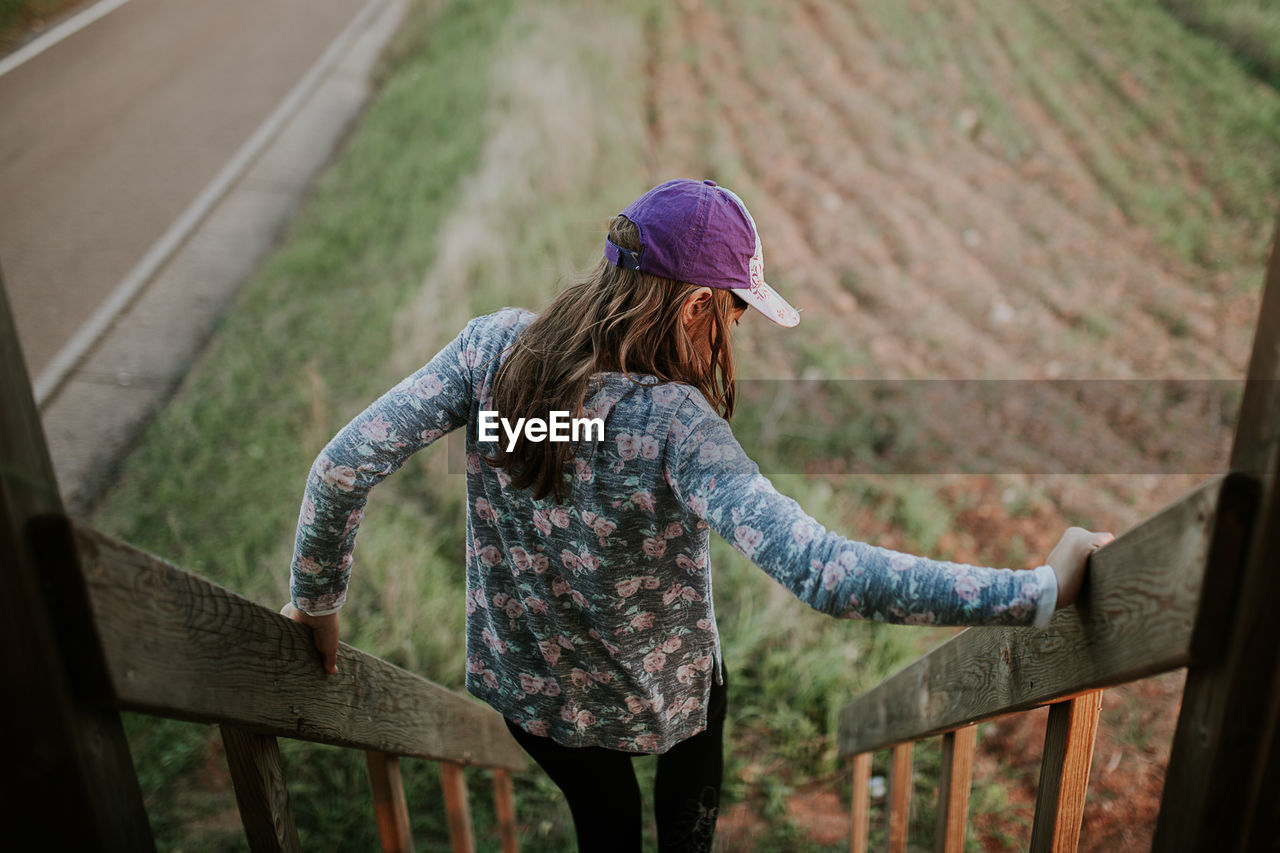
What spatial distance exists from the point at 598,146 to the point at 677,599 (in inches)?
262

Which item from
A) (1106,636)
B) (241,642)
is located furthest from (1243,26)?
(241,642)

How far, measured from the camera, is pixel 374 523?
13.8 feet

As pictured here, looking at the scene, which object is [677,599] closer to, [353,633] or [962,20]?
[353,633]

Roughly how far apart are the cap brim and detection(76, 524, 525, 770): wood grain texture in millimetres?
867

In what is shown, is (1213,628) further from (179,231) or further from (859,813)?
(179,231)

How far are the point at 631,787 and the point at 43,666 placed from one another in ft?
3.91

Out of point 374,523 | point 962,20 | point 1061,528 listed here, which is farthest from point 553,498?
point 962,20

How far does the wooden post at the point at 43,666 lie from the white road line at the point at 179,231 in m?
4.76

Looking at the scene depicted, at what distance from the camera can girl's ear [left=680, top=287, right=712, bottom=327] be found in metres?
1.39

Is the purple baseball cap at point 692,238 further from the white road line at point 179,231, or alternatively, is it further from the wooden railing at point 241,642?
the white road line at point 179,231

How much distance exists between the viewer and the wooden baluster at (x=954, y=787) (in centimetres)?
180

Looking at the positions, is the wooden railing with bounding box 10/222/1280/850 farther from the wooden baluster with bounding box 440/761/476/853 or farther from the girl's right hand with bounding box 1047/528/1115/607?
the wooden baluster with bounding box 440/761/476/853

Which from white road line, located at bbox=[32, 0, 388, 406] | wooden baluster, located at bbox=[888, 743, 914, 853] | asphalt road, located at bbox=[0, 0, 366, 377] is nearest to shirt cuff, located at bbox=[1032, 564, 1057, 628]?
wooden baluster, located at bbox=[888, 743, 914, 853]

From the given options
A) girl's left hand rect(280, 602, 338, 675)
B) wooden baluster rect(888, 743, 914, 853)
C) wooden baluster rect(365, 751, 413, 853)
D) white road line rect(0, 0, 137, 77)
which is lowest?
wooden baluster rect(888, 743, 914, 853)
